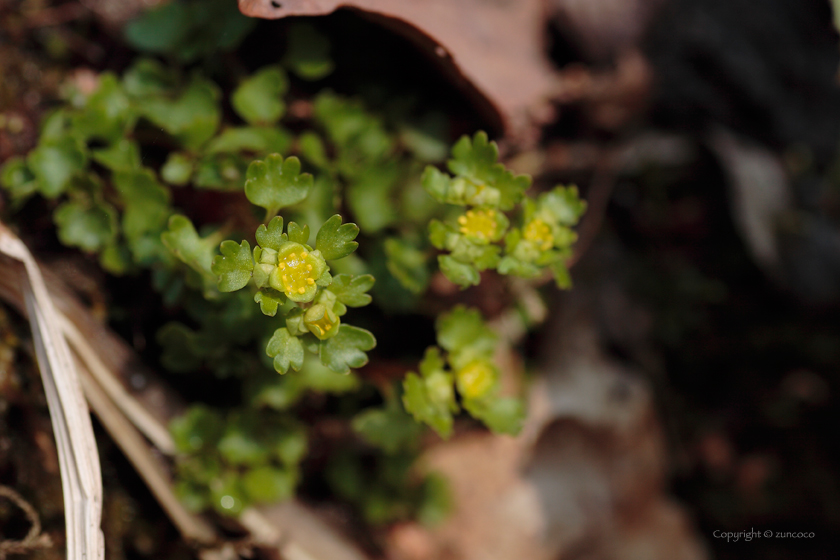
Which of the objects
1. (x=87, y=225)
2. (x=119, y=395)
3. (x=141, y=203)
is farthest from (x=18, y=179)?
(x=119, y=395)

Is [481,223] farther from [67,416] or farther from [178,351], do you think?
[67,416]

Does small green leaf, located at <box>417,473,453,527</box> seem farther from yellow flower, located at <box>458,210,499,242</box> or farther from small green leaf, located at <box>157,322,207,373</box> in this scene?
yellow flower, located at <box>458,210,499,242</box>

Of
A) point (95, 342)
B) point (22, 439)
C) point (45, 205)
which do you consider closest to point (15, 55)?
point (45, 205)

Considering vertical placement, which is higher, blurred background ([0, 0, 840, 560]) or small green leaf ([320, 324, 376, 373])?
blurred background ([0, 0, 840, 560])

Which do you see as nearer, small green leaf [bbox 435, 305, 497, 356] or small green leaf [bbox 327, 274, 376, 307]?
small green leaf [bbox 327, 274, 376, 307]

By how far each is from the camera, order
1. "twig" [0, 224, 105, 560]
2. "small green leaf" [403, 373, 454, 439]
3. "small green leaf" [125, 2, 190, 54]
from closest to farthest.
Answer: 1. "twig" [0, 224, 105, 560]
2. "small green leaf" [403, 373, 454, 439]
3. "small green leaf" [125, 2, 190, 54]

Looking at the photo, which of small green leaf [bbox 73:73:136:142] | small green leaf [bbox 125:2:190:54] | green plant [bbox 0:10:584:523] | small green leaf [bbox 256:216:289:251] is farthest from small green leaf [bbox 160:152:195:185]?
small green leaf [bbox 256:216:289:251]
